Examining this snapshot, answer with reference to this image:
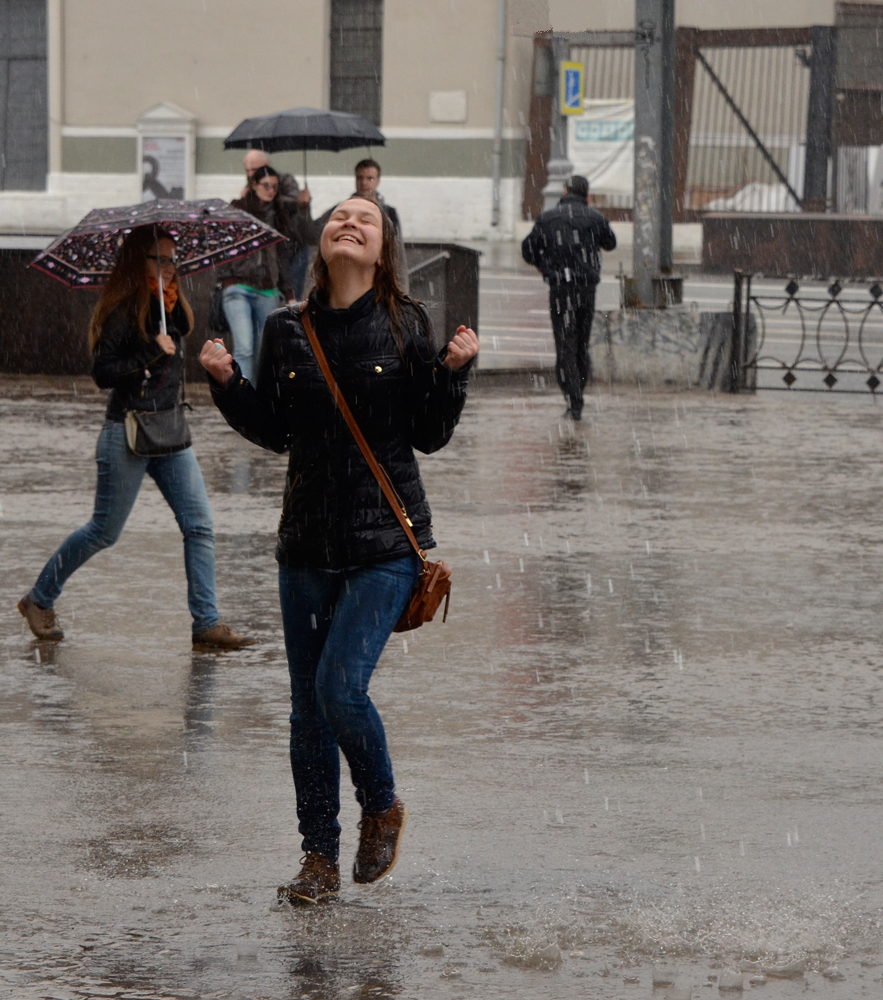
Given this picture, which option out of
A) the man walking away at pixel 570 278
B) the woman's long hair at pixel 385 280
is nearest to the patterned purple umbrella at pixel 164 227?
the woman's long hair at pixel 385 280

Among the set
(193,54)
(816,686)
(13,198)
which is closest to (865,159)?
(193,54)

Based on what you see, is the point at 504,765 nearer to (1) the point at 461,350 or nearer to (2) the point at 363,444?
(2) the point at 363,444

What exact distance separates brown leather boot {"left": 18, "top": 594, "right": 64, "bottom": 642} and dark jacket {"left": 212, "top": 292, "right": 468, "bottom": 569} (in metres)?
2.85

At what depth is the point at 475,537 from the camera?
9422 mm

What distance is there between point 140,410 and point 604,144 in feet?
91.1

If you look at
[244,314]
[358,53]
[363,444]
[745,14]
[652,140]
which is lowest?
[363,444]

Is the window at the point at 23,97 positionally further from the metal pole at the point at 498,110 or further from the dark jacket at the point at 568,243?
the dark jacket at the point at 568,243

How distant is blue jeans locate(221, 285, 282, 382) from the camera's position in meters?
13.2

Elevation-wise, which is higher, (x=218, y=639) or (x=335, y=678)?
(x=335, y=678)

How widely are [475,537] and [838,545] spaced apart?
1833 mm

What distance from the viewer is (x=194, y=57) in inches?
1437

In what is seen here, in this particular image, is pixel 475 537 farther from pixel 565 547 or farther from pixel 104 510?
pixel 104 510

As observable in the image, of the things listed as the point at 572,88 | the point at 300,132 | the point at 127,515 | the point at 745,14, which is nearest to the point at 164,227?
the point at 127,515

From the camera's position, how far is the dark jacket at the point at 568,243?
547 inches
